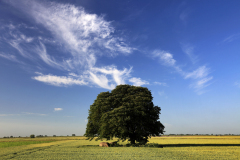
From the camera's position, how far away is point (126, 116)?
39.3m

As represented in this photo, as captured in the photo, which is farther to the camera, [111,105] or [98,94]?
[98,94]

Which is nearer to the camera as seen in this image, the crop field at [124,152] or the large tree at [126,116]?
the crop field at [124,152]

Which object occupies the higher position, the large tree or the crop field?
the large tree

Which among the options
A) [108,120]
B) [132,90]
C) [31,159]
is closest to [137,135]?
[108,120]

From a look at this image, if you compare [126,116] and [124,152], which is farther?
[126,116]

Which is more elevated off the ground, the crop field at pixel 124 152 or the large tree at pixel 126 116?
the large tree at pixel 126 116

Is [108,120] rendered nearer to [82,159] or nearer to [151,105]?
[151,105]

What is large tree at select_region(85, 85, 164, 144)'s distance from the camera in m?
39.9

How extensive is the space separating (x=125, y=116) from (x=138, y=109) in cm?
404

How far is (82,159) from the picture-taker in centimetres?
2178

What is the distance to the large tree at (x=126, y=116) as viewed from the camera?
3988cm

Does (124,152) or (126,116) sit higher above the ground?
(126,116)

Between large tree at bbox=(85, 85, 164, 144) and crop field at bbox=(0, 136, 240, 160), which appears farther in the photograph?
large tree at bbox=(85, 85, 164, 144)

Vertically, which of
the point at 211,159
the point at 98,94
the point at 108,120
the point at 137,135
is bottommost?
the point at 211,159
